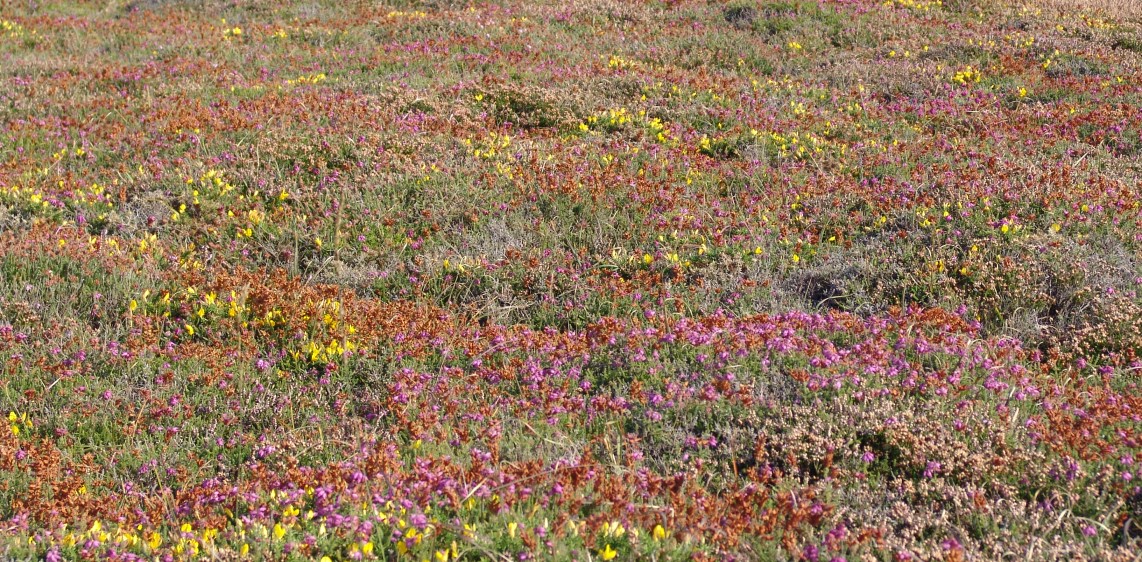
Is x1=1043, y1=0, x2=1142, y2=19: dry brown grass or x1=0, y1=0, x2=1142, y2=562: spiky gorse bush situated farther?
x1=1043, y1=0, x2=1142, y2=19: dry brown grass

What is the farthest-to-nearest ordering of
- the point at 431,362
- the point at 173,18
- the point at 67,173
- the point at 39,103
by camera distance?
the point at 173,18 → the point at 39,103 → the point at 67,173 → the point at 431,362

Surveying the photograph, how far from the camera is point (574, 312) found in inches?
261

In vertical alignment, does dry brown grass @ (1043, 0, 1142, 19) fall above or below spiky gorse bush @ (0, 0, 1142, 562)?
above

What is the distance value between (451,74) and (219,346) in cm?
699

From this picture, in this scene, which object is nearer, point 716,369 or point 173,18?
point 716,369

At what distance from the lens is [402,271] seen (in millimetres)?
7227

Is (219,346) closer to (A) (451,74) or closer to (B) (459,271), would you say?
(B) (459,271)

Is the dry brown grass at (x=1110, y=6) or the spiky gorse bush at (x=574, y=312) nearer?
the spiky gorse bush at (x=574, y=312)

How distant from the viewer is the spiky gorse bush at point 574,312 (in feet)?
13.7

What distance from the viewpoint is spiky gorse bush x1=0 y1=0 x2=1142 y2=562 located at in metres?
4.18

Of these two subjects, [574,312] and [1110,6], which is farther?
[1110,6]

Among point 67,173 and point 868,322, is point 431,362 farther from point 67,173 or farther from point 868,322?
point 67,173

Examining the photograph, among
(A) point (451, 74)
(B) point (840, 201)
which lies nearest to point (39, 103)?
(A) point (451, 74)

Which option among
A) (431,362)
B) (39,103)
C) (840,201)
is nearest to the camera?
(431,362)
